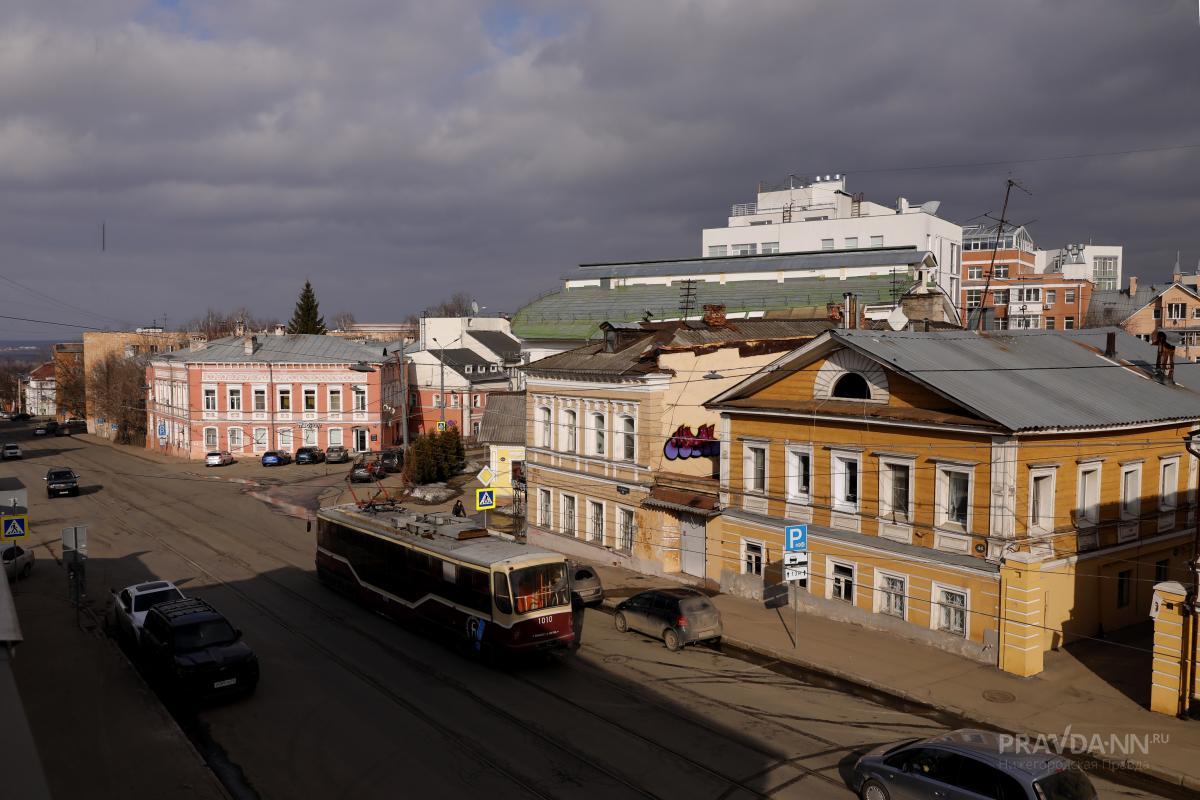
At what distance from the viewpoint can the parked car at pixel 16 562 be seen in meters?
32.1

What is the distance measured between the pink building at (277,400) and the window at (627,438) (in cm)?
3909

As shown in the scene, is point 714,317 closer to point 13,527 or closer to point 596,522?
point 596,522

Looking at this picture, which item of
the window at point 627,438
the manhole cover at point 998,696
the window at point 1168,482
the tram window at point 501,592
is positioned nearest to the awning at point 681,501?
the window at point 627,438

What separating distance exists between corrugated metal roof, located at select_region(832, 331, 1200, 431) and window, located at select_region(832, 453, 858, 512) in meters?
3.37

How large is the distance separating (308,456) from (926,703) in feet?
182

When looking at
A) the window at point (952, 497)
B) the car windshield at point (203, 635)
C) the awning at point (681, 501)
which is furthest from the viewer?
the awning at point (681, 501)

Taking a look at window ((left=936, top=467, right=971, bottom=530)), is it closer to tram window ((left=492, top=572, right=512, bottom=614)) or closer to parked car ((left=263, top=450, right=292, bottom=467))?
tram window ((left=492, top=572, right=512, bottom=614))

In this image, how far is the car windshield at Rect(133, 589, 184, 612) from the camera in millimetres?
23906

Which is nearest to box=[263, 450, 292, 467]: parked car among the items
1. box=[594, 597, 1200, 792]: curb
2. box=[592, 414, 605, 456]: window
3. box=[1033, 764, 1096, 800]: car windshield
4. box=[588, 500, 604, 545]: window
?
box=[588, 500, 604, 545]: window

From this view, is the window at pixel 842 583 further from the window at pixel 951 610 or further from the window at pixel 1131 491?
the window at pixel 1131 491

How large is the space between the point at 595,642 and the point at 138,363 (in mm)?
83686

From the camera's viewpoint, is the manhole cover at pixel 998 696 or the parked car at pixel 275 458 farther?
the parked car at pixel 275 458

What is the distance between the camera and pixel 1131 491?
79.6 ft

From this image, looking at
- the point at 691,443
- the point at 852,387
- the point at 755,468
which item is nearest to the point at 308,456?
the point at 691,443
